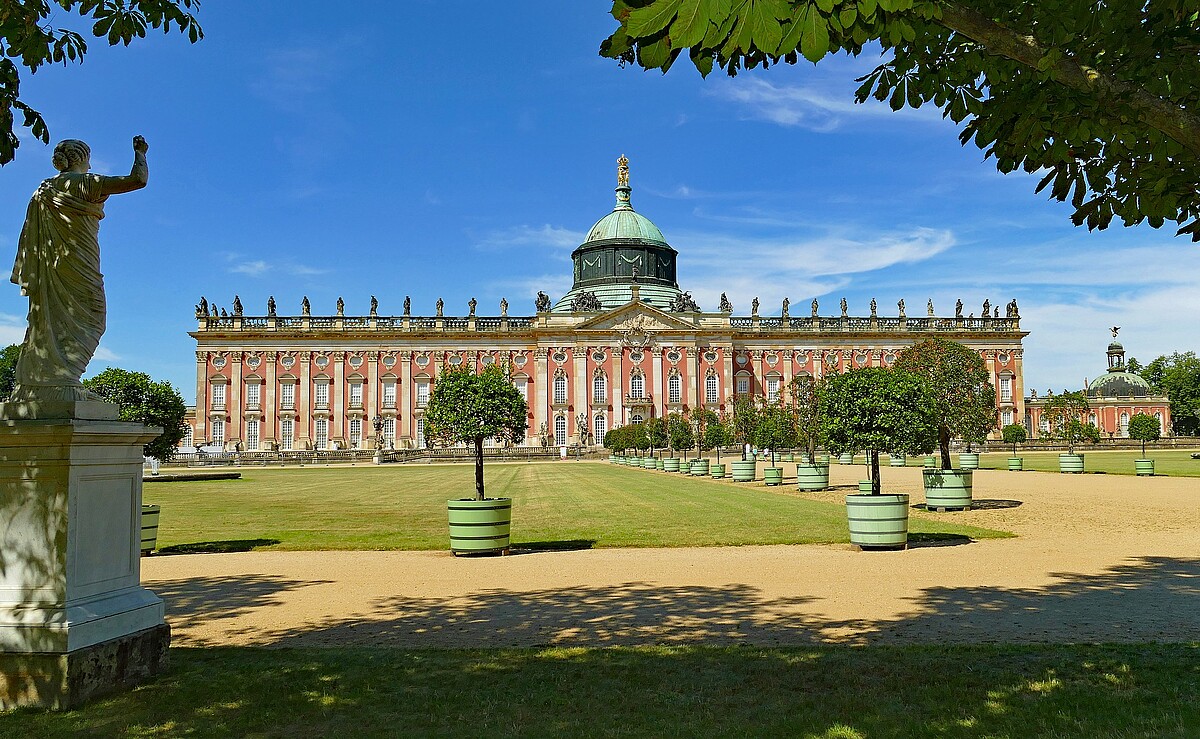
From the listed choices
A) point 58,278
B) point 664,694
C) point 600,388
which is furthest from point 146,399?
point 600,388

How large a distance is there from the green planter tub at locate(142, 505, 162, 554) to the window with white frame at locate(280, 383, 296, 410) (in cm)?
5769

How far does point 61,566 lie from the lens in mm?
5027

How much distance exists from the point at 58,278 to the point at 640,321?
6226 cm

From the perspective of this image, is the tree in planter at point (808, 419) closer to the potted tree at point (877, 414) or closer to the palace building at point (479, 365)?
the potted tree at point (877, 414)

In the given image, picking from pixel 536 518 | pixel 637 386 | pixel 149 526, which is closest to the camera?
pixel 149 526

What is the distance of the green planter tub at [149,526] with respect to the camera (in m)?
11.4

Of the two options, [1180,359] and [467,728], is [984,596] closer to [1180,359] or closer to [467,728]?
[467,728]

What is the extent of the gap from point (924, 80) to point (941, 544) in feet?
28.8

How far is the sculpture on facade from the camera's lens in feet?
17.6

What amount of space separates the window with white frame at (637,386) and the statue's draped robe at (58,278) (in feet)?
202

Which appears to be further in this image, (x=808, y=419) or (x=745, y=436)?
(x=745, y=436)

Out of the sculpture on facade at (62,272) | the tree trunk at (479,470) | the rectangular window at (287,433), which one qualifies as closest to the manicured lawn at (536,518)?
the tree trunk at (479,470)

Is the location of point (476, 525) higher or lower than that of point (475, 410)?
lower

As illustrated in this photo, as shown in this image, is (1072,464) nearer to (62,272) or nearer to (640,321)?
(62,272)
